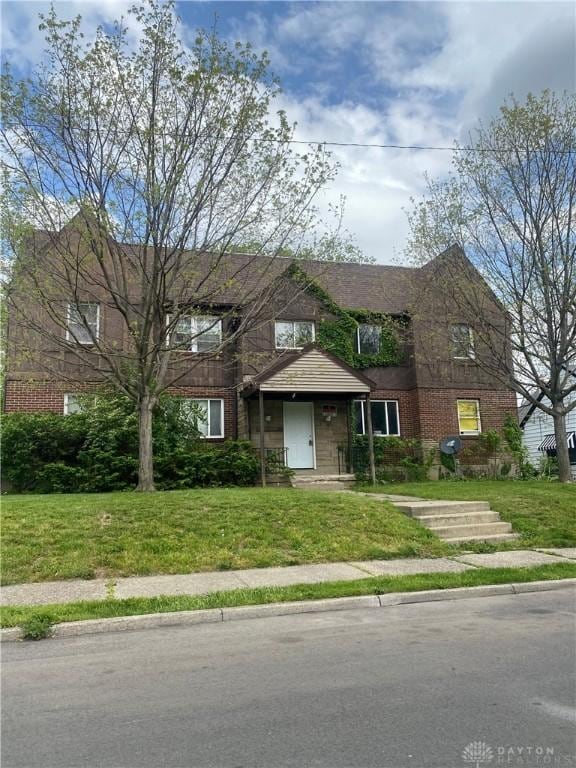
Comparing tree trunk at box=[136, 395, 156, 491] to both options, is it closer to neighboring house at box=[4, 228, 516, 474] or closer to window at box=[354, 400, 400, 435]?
neighboring house at box=[4, 228, 516, 474]

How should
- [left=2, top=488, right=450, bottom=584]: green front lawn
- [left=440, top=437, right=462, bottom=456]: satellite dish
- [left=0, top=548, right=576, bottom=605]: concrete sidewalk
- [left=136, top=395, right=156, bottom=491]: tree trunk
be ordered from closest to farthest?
[left=0, top=548, right=576, bottom=605]: concrete sidewalk, [left=2, top=488, right=450, bottom=584]: green front lawn, [left=136, top=395, right=156, bottom=491]: tree trunk, [left=440, top=437, right=462, bottom=456]: satellite dish

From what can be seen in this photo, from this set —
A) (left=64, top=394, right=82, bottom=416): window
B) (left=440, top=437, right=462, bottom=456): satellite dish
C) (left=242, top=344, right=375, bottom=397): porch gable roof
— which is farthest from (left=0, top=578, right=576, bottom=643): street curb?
(left=64, top=394, right=82, bottom=416): window

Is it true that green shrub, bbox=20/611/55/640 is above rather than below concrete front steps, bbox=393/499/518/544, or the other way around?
below

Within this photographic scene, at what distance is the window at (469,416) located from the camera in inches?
912

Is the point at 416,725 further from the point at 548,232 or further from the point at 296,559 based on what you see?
the point at 548,232

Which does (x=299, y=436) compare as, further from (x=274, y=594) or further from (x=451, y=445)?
(x=274, y=594)

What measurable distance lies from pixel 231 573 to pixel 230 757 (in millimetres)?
5292

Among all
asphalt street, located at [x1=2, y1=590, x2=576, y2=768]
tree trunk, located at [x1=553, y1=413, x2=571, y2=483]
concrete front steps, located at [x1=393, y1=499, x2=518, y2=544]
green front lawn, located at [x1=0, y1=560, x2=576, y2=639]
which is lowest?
asphalt street, located at [x1=2, y1=590, x2=576, y2=768]

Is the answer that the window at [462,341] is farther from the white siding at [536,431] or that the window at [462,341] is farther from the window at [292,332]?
the white siding at [536,431]

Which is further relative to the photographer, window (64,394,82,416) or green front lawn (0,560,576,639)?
window (64,394,82,416)

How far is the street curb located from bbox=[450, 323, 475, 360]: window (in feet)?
33.0

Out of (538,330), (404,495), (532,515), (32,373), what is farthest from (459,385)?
(32,373)

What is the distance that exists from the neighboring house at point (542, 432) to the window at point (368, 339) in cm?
1144

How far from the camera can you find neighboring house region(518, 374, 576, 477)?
104ft
